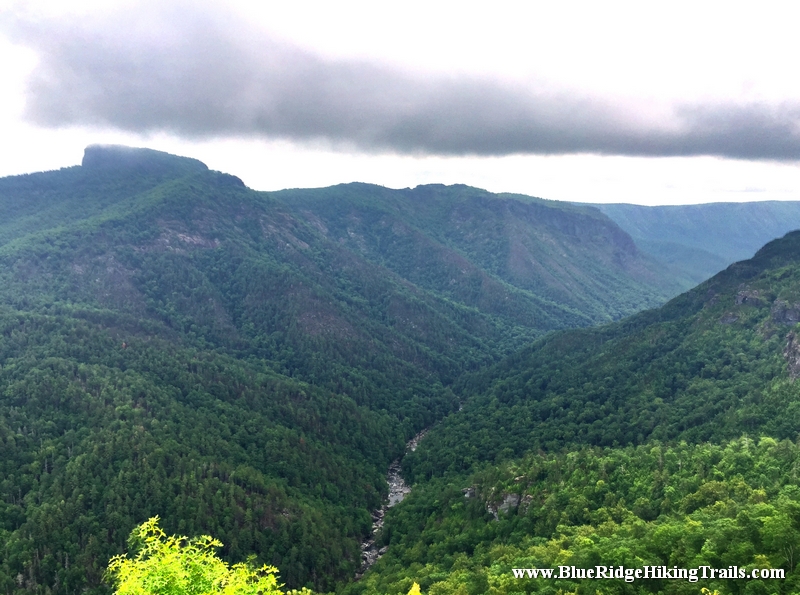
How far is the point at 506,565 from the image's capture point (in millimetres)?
94750

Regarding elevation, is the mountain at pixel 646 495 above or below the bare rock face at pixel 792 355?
below

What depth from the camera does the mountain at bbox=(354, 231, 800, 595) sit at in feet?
224

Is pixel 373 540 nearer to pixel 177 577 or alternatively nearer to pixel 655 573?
pixel 655 573

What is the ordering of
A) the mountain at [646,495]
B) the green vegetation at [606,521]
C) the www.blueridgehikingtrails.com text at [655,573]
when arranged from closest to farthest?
the www.blueridgehikingtrails.com text at [655,573] < the green vegetation at [606,521] < the mountain at [646,495]

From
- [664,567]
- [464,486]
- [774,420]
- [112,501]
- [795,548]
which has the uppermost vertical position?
[795,548]

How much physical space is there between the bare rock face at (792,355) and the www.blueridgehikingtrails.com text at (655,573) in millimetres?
119009

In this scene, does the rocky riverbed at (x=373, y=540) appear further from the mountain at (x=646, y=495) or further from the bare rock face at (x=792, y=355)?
the bare rock face at (x=792, y=355)

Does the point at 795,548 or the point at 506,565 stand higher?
the point at 795,548

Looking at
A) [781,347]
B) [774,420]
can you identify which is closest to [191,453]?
[774,420]

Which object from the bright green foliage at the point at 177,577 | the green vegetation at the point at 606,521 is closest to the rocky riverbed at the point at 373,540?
the green vegetation at the point at 606,521

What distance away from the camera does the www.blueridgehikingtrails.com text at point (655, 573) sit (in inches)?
2275

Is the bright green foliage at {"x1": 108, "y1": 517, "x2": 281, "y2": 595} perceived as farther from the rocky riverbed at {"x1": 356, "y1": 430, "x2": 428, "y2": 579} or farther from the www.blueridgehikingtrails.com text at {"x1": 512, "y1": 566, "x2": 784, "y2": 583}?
the rocky riverbed at {"x1": 356, "y1": 430, "x2": 428, "y2": 579}

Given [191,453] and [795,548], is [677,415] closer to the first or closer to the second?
[795,548]

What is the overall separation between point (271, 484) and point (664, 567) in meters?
135
